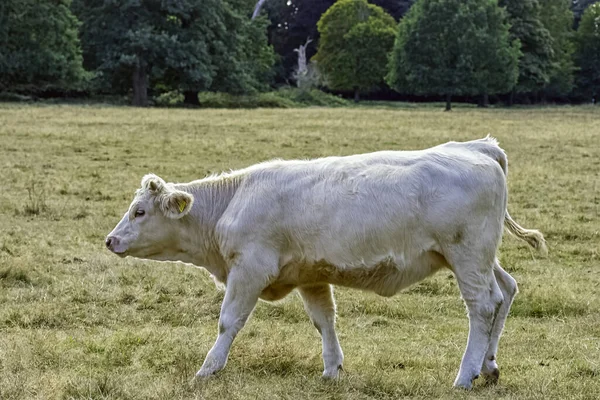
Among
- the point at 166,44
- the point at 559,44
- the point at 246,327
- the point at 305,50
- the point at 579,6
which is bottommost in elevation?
the point at 305,50

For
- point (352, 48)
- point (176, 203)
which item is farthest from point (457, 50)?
point (176, 203)

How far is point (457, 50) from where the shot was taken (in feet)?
197

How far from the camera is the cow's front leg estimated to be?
5.91 m

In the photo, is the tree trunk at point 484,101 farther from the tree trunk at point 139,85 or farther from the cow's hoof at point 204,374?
the cow's hoof at point 204,374

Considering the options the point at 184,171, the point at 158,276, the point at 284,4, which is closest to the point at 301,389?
the point at 158,276

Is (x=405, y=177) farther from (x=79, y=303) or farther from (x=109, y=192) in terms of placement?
(x=109, y=192)

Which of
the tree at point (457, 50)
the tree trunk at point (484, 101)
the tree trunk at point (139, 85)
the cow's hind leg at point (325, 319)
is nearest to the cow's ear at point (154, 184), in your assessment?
the cow's hind leg at point (325, 319)

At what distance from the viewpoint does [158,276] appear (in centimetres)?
922

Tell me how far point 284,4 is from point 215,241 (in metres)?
76.6

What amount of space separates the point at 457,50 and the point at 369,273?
56465 mm

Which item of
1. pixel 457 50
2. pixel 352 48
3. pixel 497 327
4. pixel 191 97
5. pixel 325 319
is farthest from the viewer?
pixel 352 48

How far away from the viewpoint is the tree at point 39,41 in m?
50.7

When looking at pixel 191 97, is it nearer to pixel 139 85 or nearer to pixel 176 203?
pixel 139 85

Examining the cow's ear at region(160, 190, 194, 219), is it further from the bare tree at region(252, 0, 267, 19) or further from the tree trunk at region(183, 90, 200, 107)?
the bare tree at region(252, 0, 267, 19)
